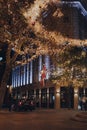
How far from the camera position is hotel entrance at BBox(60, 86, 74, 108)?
62156 mm

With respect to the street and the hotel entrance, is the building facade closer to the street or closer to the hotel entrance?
the hotel entrance

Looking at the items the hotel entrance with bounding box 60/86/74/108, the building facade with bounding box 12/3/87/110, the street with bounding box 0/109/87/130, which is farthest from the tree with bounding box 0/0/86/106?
the hotel entrance with bounding box 60/86/74/108

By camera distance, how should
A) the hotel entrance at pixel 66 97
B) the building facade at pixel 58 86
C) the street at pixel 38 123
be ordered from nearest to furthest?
the street at pixel 38 123
the hotel entrance at pixel 66 97
the building facade at pixel 58 86

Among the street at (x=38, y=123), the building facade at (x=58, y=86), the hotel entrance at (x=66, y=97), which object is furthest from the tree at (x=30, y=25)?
the hotel entrance at (x=66, y=97)

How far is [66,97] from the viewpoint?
62.8 meters

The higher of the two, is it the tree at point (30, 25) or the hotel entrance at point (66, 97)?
the tree at point (30, 25)

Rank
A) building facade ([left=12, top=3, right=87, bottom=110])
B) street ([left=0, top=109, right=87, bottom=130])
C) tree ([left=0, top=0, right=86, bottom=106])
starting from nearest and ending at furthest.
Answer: street ([left=0, top=109, right=87, bottom=130]) < tree ([left=0, top=0, right=86, bottom=106]) < building facade ([left=12, top=3, right=87, bottom=110])

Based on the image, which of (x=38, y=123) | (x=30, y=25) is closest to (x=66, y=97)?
(x=30, y=25)

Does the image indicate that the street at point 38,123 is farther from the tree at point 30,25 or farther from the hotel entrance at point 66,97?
the hotel entrance at point 66,97

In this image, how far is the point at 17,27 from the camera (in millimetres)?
33062

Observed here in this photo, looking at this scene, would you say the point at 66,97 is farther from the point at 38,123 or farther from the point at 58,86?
the point at 38,123

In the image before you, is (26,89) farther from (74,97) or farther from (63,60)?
(63,60)

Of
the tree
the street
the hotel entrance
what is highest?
the tree

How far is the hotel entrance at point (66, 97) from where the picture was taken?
62156 millimetres
